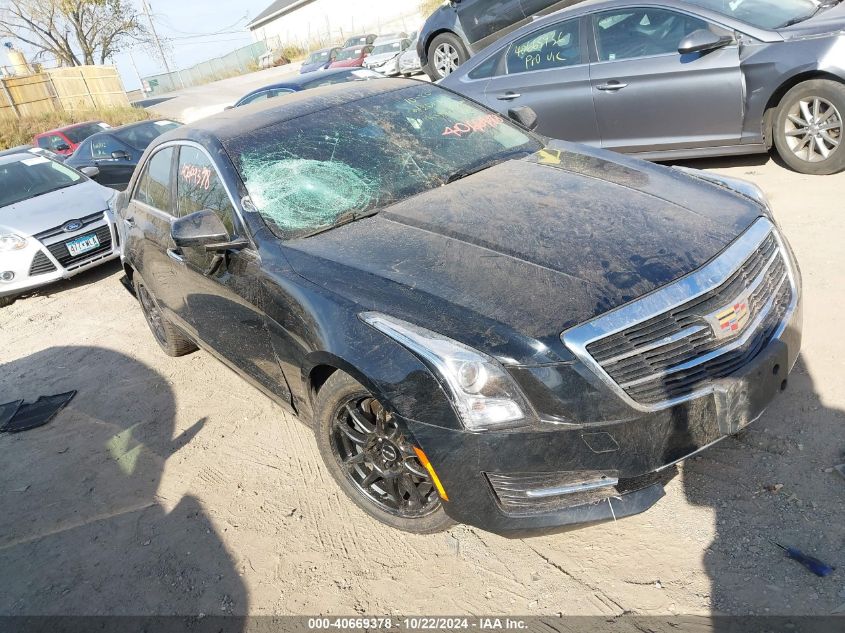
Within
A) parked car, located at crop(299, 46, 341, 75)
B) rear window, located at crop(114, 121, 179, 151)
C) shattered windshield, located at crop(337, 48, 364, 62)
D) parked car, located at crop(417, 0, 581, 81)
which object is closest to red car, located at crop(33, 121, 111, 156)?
rear window, located at crop(114, 121, 179, 151)

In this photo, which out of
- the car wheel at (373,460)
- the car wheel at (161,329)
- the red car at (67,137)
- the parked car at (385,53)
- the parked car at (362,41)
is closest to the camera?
the car wheel at (373,460)

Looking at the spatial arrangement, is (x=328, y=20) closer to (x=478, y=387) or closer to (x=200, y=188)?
(x=200, y=188)

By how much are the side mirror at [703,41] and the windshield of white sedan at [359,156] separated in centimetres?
227

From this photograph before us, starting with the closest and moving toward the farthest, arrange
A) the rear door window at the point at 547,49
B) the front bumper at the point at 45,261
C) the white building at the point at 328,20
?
1. the rear door window at the point at 547,49
2. the front bumper at the point at 45,261
3. the white building at the point at 328,20

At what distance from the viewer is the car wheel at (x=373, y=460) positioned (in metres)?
2.63

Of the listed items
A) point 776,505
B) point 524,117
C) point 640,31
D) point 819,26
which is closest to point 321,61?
point 640,31

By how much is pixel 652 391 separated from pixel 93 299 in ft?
21.4

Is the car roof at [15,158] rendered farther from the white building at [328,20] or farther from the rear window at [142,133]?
the white building at [328,20]

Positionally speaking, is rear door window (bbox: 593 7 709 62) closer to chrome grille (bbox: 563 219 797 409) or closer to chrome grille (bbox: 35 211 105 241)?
chrome grille (bbox: 563 219 797 409)

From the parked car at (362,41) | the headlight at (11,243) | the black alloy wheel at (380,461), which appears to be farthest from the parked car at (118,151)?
the parked car at (362,41)

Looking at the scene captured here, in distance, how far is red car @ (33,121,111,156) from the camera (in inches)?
A: 608

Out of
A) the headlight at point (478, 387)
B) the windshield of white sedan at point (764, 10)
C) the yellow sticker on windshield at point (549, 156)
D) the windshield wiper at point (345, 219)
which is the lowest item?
the headlight at point (478, 387)

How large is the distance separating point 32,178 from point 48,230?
5.40 ft

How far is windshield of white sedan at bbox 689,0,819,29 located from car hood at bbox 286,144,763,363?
304 cm
